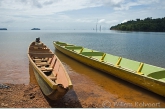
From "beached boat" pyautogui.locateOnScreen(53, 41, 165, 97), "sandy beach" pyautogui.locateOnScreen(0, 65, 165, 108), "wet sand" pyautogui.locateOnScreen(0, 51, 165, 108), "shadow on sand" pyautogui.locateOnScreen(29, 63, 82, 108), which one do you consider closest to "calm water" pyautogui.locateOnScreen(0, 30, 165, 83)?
"wet sand" pyautogui.locateOnScreen(0, 51, 165, 108)

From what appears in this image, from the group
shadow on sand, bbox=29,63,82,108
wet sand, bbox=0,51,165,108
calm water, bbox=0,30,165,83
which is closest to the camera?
shadow on sand, bbox=29,63,82,108

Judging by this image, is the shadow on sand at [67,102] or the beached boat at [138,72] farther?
the beached boat at [138,72]

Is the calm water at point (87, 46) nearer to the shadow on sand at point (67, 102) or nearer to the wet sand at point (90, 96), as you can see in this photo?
the wet sand at point (90, 96)

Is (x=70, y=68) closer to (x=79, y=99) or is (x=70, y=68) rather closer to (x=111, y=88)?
(x=111, y=88)

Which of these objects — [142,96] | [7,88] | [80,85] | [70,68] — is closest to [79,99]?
[80,85]

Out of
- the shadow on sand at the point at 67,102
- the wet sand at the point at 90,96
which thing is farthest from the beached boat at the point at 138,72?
the shadow on sand at the point at 67,102

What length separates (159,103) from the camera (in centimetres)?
677

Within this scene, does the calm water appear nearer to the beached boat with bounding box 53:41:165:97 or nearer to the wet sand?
the wet sand

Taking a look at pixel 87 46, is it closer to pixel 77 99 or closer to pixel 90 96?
pixel 90 96

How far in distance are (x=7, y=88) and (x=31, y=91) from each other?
3.93 feet

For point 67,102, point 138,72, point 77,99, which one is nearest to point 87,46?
point 138,72

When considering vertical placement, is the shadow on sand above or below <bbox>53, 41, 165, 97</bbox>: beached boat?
below

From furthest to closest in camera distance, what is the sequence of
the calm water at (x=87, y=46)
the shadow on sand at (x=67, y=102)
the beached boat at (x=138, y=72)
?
the calm water at (x=87, y=46), the beached boat at (x=138, y=72), the shadow on sand at (x=67, y=102)

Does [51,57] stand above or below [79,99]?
above
